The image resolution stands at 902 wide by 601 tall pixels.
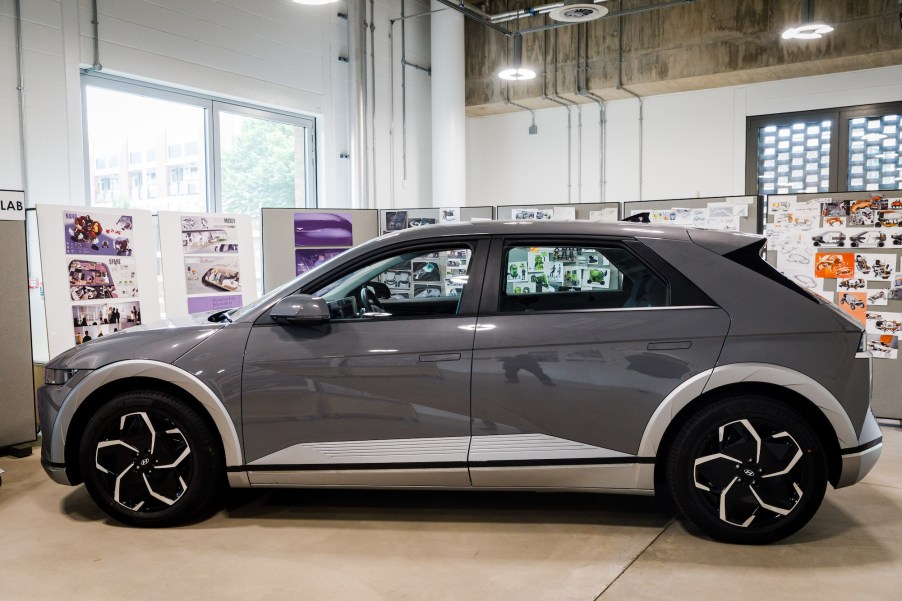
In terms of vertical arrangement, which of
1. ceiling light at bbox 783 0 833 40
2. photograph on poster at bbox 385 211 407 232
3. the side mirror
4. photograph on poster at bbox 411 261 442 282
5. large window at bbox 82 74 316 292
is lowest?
the side mirror

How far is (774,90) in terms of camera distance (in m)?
9.33

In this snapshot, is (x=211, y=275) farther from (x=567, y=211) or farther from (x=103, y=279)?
(x=567, y=211)

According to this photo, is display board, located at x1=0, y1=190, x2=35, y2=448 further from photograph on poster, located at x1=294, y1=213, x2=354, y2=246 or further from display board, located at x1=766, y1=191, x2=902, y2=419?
display board, located at x1=766, y1=191, x2=902, y2=419

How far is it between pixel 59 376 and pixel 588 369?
7.61 ft

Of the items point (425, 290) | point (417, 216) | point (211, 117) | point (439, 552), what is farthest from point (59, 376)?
point (211, 117)

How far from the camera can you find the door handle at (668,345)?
9.90ft

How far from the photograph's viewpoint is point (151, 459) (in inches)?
129

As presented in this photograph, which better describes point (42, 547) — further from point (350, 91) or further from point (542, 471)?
point (350, 91)

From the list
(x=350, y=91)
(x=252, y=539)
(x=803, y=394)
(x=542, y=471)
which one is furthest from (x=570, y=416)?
(x=350, y=91)

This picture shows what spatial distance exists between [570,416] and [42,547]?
2287 millimetres

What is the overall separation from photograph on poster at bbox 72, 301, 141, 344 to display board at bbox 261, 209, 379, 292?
1.26 meters

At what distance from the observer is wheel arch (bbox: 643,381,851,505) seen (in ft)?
9.92

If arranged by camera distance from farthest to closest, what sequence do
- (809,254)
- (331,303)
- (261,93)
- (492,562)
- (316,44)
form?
(316,44)
(261,93)
(809,254)
(331,303)
(492,562)

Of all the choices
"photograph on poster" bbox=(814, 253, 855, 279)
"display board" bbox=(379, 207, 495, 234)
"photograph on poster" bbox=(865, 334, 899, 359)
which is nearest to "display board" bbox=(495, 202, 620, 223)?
"display board" bbox=(379, 207, 495, 234)
